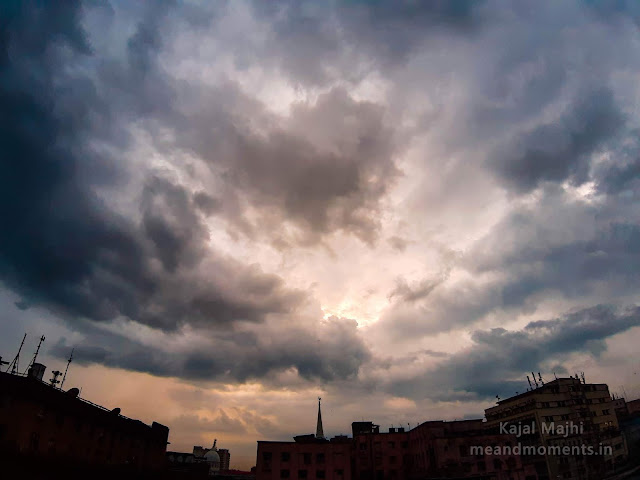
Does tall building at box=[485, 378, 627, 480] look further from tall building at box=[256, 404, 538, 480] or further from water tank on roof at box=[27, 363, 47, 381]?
water tank on roof at box=[27, 363, 47, 381]

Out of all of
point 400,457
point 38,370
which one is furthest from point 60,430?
point 400,457

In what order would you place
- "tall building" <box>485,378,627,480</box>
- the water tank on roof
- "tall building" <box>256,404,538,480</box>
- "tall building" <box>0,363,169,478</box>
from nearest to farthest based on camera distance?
1. "tall building" <box>0,363,169,478</box>
2. the water tank on roof
3. "tall building" <box>256,404,538,480</box>
4. "tall building" <box>485,378,627,480</box>

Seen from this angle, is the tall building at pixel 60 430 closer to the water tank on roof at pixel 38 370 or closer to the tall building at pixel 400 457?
the water tank on roof at pixel 38 370

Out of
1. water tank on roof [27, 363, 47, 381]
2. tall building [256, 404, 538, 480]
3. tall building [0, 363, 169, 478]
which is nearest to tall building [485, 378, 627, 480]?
tall building [256, 404, 538, 480]

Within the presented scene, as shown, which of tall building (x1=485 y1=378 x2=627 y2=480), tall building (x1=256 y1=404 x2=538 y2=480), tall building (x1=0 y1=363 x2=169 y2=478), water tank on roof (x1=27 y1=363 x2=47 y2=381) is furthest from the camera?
tall building (x1=485 y1=378 x2=627 y2=480)

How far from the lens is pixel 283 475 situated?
69.2m

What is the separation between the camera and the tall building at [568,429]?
237 ft

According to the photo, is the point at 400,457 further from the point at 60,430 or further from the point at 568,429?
the point at 60,430

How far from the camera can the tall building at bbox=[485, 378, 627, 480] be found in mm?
72250

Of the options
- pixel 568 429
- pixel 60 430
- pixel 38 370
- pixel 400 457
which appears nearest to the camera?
pixel 60 430

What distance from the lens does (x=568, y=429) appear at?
76.2 metres

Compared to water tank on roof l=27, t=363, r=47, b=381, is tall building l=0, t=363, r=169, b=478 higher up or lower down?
lower down

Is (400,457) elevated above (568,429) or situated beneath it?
situated beneath

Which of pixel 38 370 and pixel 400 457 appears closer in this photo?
pixel 38 370
